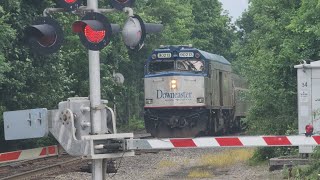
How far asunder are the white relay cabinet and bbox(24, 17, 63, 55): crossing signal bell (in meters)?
7.62

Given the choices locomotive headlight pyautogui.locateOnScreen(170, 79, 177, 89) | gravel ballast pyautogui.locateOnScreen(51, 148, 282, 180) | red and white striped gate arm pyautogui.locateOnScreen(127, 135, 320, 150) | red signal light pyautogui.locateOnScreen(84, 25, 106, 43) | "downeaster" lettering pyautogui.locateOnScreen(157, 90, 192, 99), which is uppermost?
red signal light pyautogui.locateOnScreen(84, 25, 106, 43)

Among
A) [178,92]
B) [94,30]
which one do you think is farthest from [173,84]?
[94,30]

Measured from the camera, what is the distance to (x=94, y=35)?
764 centimetres

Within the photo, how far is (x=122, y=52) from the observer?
124 ft

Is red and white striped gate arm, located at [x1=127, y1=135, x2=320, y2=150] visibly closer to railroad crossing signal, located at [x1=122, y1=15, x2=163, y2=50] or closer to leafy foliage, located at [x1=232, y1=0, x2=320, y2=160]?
railroad crossing signal, located at [x1=122, y1=15, x2=163, y2=50]

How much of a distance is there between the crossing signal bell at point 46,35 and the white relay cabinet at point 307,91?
762 cm

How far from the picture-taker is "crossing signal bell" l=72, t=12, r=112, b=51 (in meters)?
7.58

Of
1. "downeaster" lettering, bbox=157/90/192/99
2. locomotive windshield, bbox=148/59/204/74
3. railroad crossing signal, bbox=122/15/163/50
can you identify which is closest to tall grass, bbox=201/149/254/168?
"downeaster" lettering, bbox=157/90/192/99

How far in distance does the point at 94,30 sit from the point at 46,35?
623 millimetres

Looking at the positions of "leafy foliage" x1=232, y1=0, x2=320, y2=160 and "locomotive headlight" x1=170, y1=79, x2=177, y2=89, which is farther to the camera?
"locomotive headlight" x1=170, y1=79, x2=177, y2=89

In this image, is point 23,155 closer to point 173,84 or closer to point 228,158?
point 228,158

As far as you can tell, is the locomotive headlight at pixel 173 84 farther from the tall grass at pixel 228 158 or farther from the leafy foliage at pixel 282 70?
the leafy foliage at pixel 282 70

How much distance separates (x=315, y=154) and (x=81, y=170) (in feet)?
19.5

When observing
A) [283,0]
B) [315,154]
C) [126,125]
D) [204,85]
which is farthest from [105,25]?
[126,125]
